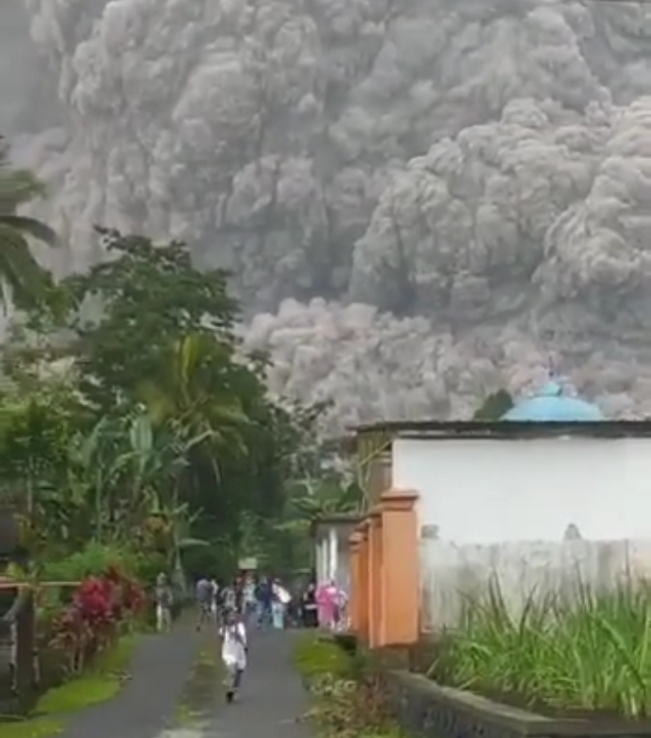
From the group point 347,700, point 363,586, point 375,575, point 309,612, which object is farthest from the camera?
point 309,612

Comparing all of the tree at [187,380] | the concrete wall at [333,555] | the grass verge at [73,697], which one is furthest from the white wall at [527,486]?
the tree at [187,380]

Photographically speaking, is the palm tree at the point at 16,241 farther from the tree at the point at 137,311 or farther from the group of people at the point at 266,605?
the tree at the point at 137,311

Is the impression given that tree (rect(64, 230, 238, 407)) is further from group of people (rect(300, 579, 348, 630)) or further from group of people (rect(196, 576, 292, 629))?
group of people (rect(300, 579, 348, 630))

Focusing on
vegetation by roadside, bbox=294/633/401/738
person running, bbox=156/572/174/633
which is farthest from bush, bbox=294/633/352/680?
person running, bbox=156/572/174/633

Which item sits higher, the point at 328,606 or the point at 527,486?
the point at 328,606

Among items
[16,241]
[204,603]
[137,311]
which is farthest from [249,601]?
[137,311]

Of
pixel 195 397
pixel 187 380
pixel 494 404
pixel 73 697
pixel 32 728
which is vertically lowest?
pixel 32 728

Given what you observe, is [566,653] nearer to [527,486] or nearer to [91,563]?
[527,486]
